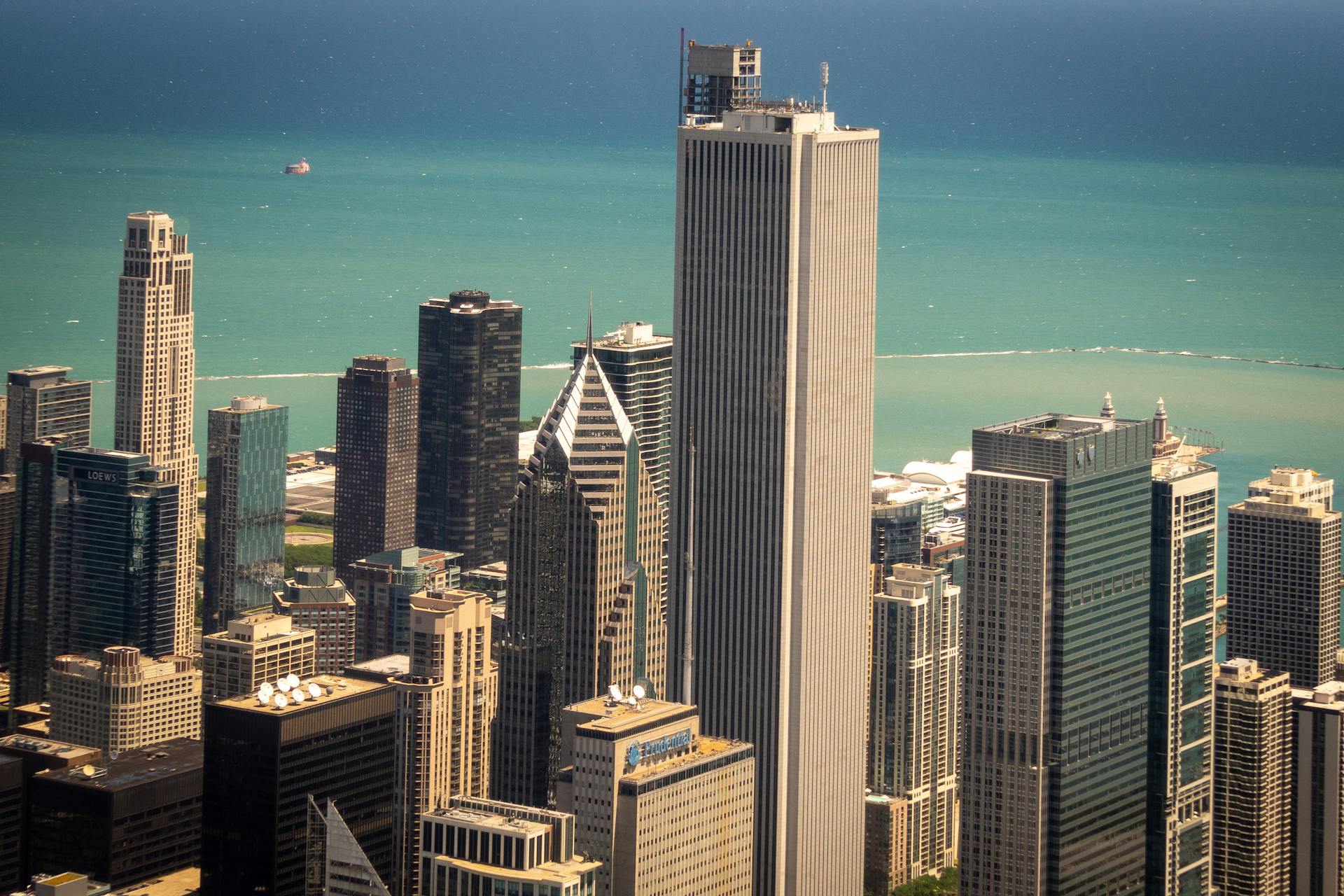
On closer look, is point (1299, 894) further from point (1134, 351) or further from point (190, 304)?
point (190, 304)

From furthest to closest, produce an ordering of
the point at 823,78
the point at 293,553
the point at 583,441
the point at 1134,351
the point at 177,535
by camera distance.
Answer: the point at 1134,351, the point at 293,553, the point at 177,535, the point at 583,441, the point at 823,78

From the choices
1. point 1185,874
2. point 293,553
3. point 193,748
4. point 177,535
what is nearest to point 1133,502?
point 1185,874

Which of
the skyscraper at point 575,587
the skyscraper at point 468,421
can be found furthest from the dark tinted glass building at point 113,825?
the skyscraper at point 468,421

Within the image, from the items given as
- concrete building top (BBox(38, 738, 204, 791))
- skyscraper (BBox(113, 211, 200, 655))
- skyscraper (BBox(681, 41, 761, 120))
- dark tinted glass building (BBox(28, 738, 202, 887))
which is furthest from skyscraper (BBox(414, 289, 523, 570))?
dark tinted glass building (BBox(28, 738, 202, 887))

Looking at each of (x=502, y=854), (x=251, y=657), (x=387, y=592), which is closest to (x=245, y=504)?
(x=387, y=592)

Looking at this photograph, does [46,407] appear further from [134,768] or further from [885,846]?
[885,846]
